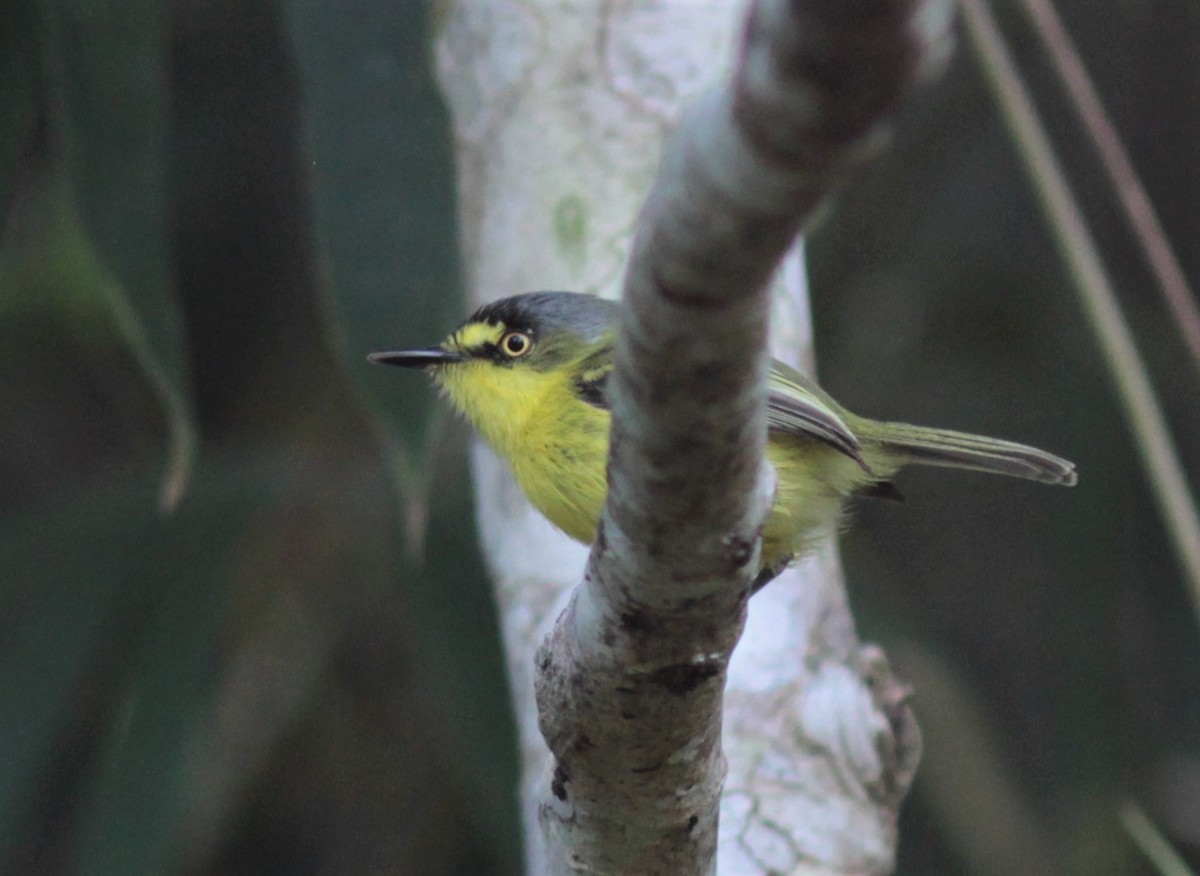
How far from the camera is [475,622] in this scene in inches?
140

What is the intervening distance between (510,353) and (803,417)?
741 mm

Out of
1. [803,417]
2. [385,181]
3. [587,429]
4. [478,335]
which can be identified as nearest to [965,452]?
[803,417]

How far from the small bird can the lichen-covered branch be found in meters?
0.63

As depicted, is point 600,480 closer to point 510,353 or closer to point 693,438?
point 510,353

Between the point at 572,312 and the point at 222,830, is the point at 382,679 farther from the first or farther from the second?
the point at 572,312

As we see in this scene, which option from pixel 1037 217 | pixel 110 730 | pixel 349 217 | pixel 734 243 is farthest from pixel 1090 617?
pixel 734 243

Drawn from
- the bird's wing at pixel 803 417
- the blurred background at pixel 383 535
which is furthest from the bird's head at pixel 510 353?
the blurred background at pixel 383 535

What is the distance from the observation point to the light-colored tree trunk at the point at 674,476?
77 cm

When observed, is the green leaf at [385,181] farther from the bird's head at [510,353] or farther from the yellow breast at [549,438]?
the yellow breast at [549,438]

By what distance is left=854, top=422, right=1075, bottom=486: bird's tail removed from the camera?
2.51 m

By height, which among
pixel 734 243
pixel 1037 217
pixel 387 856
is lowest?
pixel 387 856

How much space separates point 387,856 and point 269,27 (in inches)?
92.8

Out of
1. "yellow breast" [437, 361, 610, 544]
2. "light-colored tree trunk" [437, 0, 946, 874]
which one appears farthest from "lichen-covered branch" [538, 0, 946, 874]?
"yellow breast" [437, 361, 610, 544]

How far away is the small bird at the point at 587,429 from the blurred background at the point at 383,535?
740 mm
